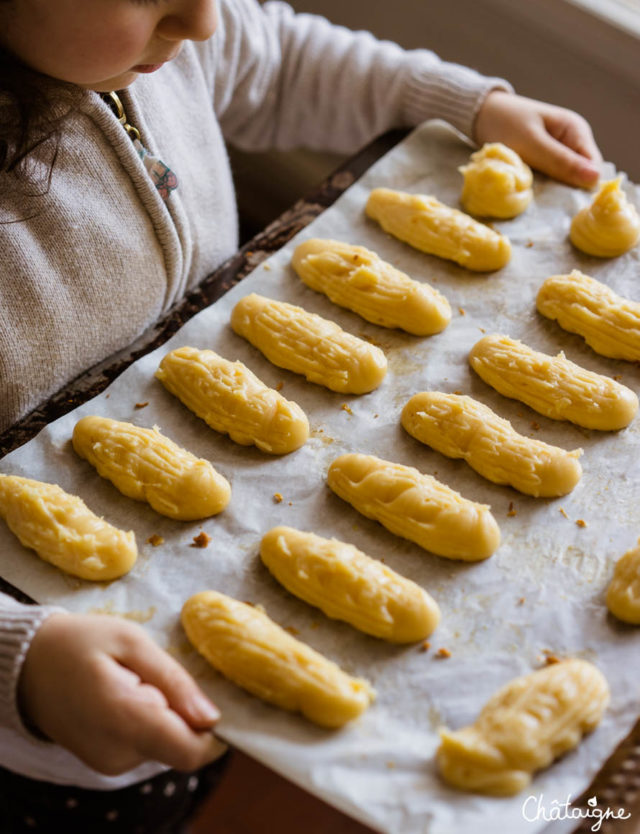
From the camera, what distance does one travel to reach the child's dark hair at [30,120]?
104 centimetres

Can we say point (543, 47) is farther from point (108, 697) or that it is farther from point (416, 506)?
point (108, 697)

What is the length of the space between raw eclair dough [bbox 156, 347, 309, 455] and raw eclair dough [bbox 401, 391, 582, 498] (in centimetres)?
17

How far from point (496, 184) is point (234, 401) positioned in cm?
64

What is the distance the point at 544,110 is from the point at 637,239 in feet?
1.10

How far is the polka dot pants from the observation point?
104 centimetres

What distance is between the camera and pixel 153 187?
129 cm

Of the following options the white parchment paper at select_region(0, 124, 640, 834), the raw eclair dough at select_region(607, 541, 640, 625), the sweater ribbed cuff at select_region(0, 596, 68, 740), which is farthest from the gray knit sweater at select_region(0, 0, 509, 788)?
the raw eclair dough at select_region(607, 541, 640, 625)

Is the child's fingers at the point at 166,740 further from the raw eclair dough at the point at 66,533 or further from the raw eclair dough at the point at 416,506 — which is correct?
the raw eclair dough at the point at 416,506

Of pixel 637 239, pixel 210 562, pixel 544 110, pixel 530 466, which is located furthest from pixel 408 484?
pixel 544 110

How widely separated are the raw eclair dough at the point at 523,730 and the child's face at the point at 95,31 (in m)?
0.86

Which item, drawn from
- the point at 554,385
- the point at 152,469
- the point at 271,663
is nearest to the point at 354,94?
the point at 554,385

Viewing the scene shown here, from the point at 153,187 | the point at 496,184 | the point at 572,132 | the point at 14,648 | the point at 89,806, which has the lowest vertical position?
the point at 89,806

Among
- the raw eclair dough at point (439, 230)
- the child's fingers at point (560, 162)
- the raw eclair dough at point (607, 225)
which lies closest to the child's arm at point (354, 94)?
the child's fingers at point (560, 162)

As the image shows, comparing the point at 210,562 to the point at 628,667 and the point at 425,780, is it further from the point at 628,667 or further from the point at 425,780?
the point at 628,667
